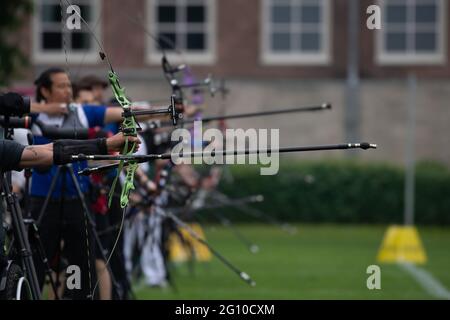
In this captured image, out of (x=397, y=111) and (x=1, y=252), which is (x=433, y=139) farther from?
(x=1, y=252)

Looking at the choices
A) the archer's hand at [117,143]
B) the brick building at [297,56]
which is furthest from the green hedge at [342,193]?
the archer's hand at [117,143]

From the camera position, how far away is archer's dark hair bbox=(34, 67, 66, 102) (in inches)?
470

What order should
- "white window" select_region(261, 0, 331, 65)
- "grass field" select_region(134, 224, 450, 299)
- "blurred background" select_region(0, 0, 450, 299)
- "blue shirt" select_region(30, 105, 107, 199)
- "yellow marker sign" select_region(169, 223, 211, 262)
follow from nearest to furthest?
"blue shirt" select_region(30, 105, 107, 199) → "grass field" select_region(134, 224, 450, 299) → "yellow marker sign" select_region(169, 223, 211, 262) → "blurred background" select_region(0, 0, 450, 299) → "white window" select_region(261, 0, 331, 65)

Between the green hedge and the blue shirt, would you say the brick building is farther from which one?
the blue shirt

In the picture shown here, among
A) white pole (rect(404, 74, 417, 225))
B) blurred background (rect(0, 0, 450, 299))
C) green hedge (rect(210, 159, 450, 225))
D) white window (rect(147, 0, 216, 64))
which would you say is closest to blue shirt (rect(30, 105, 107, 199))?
Result: white pole (rect(404, 74, 417, 225))

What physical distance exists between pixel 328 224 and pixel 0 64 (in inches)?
456

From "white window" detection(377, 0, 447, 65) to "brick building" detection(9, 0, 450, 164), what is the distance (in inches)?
1.0

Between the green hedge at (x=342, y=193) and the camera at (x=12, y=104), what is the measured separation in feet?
78.6

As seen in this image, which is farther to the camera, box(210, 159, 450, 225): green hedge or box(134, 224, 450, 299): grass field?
box(210, 159, 450, 225): green hedge

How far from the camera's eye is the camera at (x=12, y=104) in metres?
9.66

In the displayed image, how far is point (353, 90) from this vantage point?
125 feet

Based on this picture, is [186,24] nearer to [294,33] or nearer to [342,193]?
[294,33]

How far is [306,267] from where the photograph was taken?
70.2ft
